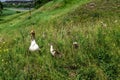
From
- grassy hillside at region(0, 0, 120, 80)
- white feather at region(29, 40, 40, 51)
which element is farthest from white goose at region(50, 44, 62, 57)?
white feather at region(29, 40, 40, 51)

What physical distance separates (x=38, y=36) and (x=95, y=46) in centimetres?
209

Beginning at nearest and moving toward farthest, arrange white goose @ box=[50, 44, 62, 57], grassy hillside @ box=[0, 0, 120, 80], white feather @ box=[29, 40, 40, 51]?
grassy hillside @ box=[0, 0, 120, 80] < white goose @ box=[50, 44, 62, 57] < white feather @ box=[29, 40, 40, 51]

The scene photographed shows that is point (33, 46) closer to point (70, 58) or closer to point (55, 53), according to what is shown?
point (55, 53)

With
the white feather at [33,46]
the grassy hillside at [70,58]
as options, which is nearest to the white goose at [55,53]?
the grassy hillside at [70,58]

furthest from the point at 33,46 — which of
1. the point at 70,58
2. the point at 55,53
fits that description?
the point at 70,58

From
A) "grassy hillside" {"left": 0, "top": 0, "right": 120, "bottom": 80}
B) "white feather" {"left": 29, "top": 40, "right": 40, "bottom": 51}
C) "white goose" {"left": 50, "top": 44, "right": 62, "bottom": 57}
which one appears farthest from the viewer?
"white feather" {"left": 29, "top": 40, "right": 40, "bottom": 51}

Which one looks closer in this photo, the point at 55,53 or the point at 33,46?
the point at 55,53

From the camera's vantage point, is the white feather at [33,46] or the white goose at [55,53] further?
the white feather at [33,46]

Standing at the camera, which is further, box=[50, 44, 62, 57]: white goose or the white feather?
the white feather

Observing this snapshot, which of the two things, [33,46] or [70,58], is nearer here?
[70,58]

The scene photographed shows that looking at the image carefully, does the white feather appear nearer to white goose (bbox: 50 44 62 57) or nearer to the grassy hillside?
the grassy hillside

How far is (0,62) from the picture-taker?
7.60 m

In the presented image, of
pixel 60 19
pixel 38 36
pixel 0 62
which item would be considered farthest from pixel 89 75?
pixel 60 19

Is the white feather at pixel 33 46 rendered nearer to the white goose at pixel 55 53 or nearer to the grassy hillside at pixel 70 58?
the grassy hillside at pixel 70 58
